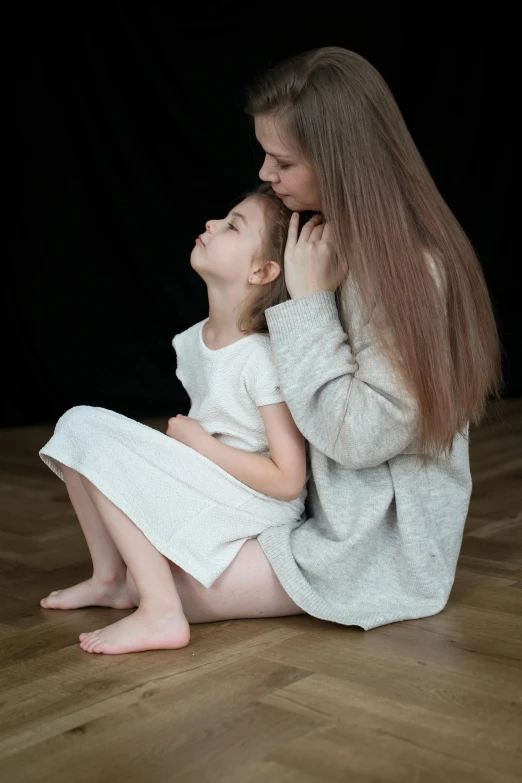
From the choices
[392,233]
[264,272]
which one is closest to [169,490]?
[264,272]

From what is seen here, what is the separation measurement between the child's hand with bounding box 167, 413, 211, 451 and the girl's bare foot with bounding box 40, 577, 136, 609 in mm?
277

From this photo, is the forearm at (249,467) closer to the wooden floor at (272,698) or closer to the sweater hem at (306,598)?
the sweater hem at (306,598)

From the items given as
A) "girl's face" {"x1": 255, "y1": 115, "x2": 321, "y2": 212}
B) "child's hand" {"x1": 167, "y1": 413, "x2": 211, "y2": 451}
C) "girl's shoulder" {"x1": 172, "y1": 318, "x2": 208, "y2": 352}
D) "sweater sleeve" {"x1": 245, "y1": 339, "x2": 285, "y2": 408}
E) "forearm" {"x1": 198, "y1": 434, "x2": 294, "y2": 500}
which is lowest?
"forearm" {"x1": 198, "y1": 434, "x2": 294, "y2": 500}

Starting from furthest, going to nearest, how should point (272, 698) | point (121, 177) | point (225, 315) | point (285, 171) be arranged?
point (121, 177)
point (225, 315)
point (285, 171)
point (272, 698)

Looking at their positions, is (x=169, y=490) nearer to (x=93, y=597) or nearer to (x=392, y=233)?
(x=93, y=597)

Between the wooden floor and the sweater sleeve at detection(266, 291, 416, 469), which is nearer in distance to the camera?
the wooden floor

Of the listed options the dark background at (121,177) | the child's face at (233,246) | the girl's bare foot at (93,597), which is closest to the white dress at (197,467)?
the child's face at (233,246)

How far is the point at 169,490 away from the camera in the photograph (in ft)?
5.28

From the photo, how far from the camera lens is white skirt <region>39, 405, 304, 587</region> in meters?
1.57

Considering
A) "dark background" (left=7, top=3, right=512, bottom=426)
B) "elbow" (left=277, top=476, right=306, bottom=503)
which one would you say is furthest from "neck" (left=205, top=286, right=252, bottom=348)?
"dark background" (left=7, top=3, right=512, bottom=426)

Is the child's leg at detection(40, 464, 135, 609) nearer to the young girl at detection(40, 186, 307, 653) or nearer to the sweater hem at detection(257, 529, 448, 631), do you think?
the young girl at detection(40, 186, 307, 653)

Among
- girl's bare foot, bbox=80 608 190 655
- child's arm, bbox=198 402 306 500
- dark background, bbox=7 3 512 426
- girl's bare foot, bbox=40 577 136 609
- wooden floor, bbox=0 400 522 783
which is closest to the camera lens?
wooden floor, bbox=0 400 522 783

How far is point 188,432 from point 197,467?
6cm

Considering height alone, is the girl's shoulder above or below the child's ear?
below
